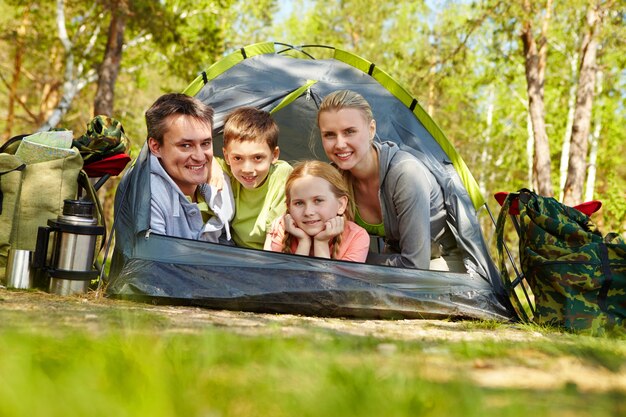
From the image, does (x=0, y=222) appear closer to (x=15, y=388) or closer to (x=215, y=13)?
(x=15, y=388)

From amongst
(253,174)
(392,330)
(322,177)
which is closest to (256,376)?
(392,330)

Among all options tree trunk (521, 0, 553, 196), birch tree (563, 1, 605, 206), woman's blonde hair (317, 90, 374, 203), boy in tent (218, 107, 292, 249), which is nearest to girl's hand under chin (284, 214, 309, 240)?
boy in tent (218, 107, 292, 249)

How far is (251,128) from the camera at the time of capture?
3623 millimetres

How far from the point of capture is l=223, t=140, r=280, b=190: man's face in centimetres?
361

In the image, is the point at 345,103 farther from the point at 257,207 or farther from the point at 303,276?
the point at 303,276

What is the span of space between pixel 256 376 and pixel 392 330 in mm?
1242

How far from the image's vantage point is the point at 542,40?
10258 mm

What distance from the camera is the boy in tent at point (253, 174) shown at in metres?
3.62

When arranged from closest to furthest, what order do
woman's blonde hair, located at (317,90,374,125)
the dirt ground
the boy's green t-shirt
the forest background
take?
the dirt ground, woman's blonde hair, located at (317,90,374,125), the boy's green t-shirt, the forest background

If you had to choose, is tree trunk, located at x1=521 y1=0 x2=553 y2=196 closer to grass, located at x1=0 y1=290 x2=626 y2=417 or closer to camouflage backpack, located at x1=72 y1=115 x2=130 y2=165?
camouflage backpack, located at x1=72 y1=115 x2=130 y2=165

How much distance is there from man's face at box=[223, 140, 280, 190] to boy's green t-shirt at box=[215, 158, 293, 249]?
2.8 inches

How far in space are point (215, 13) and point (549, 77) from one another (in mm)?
10938

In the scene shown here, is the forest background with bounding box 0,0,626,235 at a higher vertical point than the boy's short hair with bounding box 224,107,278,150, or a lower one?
higher

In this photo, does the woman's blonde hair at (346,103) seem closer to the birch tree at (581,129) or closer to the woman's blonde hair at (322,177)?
the woman's blonde hair at (322,177)
